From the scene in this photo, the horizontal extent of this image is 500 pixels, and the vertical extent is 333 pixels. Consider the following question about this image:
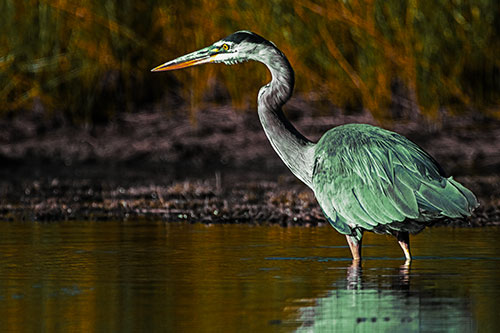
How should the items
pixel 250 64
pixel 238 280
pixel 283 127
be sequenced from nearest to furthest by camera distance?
pixel 238 280 < pixel 283 127 < pixel 250 64

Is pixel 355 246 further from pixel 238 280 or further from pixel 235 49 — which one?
pixel 235 49

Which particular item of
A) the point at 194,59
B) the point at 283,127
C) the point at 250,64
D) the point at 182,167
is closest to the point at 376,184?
the point at 283,127

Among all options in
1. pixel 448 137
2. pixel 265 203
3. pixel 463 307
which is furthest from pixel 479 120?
pixel 463 307

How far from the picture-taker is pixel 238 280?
21.3ft

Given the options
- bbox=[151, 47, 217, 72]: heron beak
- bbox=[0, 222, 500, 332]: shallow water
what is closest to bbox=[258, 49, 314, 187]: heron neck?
bbox=[151, 47, 217, 72]: heron beak

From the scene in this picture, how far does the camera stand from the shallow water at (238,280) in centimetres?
520

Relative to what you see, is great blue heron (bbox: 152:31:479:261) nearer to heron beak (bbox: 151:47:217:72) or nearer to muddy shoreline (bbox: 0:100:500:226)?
heron beak (bbox: 151:47:217:72)

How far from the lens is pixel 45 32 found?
47.7 ft

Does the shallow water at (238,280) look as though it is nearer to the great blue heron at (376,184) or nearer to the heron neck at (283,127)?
the great blue heron at (376,184)

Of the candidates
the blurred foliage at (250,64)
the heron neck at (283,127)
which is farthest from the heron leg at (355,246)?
the blurred foliage at (250,64)

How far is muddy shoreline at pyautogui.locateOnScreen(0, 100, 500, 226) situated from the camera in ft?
33.5

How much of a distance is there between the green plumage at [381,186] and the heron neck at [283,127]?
0.37 meters

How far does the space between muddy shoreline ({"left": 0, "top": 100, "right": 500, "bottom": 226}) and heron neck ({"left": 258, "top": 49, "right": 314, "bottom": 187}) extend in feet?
4.88

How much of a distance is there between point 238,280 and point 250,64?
25.7 feet
